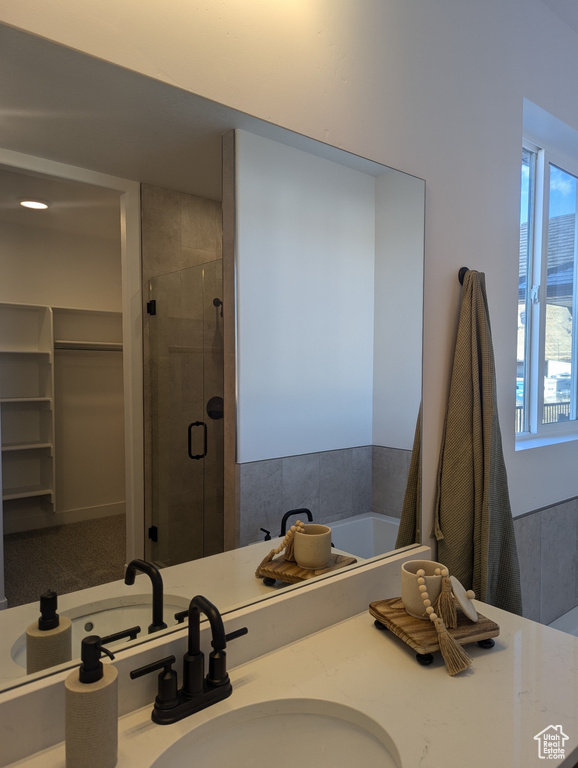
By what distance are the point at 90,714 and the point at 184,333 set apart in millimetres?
683

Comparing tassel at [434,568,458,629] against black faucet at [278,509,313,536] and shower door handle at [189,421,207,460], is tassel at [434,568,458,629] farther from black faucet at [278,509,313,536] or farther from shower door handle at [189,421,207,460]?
shower door handle at [189,421,207,460]

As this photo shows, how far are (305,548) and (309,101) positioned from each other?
106 centimetres

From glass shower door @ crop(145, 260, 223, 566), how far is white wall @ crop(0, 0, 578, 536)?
43cm

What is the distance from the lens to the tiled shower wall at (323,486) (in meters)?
1.19

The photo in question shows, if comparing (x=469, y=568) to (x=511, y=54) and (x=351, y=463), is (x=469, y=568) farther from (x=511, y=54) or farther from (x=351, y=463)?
(x=511, y=54)

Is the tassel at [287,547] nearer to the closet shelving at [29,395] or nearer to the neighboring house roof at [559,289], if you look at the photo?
the closet shelving at [29,395]

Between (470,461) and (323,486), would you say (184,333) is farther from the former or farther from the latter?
(470,461)

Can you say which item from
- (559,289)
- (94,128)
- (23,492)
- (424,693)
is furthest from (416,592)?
(559,289)

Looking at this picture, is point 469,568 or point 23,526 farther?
point 469,568

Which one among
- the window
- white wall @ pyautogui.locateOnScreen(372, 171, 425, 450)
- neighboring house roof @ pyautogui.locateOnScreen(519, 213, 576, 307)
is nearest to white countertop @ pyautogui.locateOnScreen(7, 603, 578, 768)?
white wall @ pyautogui.locateOnScreen(372, 171, 425, 450)

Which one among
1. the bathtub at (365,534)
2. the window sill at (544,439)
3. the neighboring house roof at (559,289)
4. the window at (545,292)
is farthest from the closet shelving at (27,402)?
the neighboring house roof at (559,289)

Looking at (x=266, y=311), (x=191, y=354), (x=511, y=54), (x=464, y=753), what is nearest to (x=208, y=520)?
(x=191, y=354)

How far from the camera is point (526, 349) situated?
7.93ft

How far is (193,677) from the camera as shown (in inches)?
33.6
